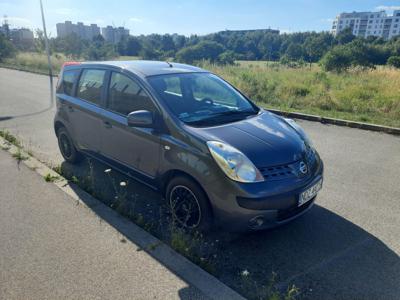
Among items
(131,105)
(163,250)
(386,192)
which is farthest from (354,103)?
(163,250)

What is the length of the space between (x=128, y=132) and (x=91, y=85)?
1.18 metres

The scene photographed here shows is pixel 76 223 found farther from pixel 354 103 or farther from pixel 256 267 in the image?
pixel 354 103

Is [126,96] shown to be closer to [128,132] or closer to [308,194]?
[128,132]

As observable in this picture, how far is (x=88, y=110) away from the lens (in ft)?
14.2

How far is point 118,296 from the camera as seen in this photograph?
2.44 metres

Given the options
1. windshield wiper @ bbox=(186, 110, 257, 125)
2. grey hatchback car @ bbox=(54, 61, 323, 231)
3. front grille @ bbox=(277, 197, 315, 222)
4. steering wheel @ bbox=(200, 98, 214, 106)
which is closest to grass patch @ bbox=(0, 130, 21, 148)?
grey hatchback car @ bbox=(54, 61, 323, 231)

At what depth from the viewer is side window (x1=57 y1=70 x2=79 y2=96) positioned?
15.8ft

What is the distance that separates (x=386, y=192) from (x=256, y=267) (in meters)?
2.61

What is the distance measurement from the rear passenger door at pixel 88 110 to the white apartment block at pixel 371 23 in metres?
167

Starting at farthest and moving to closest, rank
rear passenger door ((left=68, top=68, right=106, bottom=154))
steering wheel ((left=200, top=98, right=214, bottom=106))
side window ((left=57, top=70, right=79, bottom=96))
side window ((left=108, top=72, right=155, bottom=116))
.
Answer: side window ((left=57, top=70, right=79, bottom=96)), rear passenger door ((left=68, top=68, right=106, bottom=154)), steering wheel ((left=200, top=98, right=214, bottom=106)), side window ((left=108, top=72, right=155, bottom=116))

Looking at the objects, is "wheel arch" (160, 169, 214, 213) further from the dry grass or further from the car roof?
the dry grass

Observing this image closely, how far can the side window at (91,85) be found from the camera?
420 centimetres

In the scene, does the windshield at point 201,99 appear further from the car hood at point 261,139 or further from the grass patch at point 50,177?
the grass patch at point 50,177

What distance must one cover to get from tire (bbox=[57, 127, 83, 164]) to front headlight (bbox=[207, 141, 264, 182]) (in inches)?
116
